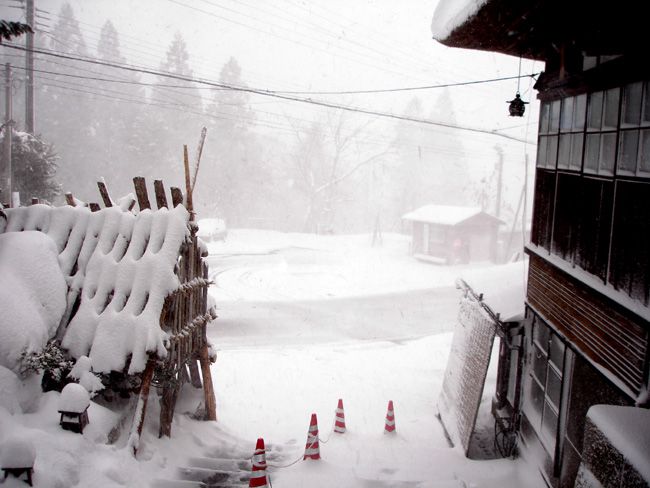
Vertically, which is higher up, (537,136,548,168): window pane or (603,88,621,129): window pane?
(603,88,621,129): window pane

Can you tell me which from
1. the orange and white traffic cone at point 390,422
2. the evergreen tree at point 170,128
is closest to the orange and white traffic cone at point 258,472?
the orange and white traffic cone at point 390,422

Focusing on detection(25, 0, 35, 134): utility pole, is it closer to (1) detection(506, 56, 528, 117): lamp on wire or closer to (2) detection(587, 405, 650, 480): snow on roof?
(1) detection(506, 56, 528, 117): lamp on wire

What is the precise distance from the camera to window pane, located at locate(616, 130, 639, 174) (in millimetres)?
5172

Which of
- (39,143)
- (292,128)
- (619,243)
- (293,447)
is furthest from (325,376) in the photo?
Answer: (292,128)

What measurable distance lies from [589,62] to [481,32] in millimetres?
1596

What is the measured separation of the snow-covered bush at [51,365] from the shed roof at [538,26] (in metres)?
7.56

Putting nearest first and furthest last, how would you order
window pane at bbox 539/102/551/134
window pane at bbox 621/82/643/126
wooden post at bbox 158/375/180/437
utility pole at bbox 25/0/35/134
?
window pane at bbox 621/82/643/126 → wooden post at bbox 158/375/180/437 → window pane at bbox 539/102/551/134 → utility pole at bbox 25/0/35/134

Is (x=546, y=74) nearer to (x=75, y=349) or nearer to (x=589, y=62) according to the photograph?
(x=589, y=62)

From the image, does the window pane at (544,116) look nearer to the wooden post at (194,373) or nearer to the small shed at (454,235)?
the wooden post at (194,373)

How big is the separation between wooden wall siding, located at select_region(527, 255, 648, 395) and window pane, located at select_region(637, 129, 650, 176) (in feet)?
5.21

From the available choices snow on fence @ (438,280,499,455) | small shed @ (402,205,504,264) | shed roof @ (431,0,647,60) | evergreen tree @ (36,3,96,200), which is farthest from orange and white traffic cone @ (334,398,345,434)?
evergreen tree @ (36,3,96,200)

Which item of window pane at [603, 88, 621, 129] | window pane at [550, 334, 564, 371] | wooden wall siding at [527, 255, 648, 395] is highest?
window pane at [603, 88, 621, 129]

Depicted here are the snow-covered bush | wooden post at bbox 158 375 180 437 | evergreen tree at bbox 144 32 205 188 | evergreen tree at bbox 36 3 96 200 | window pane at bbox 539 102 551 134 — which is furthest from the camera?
evergreen tree at bbox 144 32 205 188

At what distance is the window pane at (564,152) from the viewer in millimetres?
7133
